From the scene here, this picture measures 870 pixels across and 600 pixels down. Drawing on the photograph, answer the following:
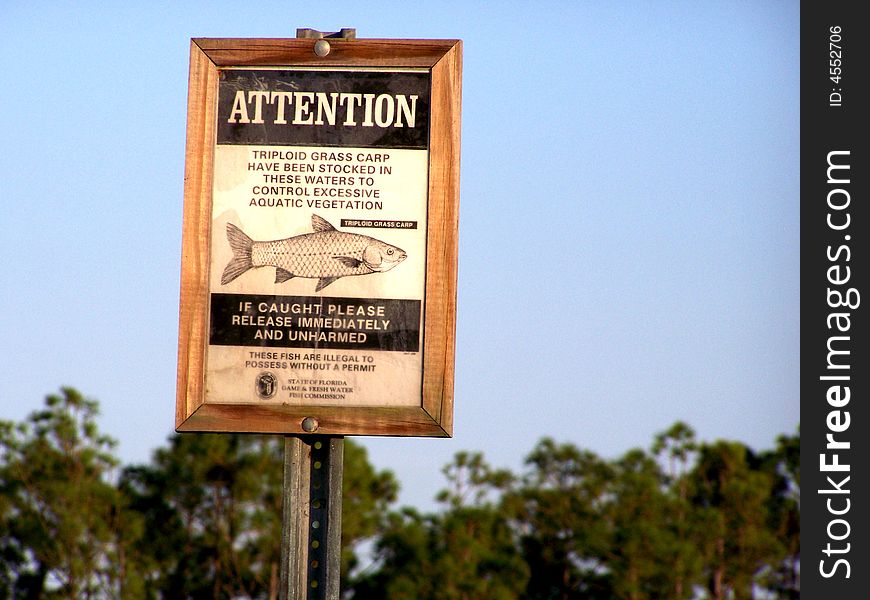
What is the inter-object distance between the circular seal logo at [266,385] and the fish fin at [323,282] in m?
0.31

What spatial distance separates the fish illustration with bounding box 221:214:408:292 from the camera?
423cm

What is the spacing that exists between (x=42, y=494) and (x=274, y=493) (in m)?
5.34

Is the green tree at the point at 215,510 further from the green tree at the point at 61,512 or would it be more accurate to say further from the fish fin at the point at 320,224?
the fish fin at the point at 320,224

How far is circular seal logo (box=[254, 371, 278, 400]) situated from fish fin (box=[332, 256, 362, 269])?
418 millimetres

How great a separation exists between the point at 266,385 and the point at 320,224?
534mm

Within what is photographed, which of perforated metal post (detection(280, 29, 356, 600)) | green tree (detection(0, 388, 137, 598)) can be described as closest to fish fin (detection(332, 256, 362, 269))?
perforated metal post (detection(280, 29, 356, 600))

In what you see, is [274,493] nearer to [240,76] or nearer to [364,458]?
[364,458]

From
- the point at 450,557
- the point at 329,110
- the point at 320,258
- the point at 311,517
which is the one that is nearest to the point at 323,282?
the point at 320,258

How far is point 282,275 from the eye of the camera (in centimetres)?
427

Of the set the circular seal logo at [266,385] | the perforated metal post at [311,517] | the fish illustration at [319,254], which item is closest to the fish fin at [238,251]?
the fish illustration at [319,254]

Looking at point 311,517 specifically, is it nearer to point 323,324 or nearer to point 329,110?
point 323,324

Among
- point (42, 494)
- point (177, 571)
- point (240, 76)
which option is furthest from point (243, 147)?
point (177, 571)

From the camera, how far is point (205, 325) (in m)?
4.29

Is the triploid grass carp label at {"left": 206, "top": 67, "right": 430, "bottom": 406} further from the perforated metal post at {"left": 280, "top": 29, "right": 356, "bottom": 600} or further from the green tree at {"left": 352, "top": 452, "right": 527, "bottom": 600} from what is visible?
the green tree at {"left": 352, "top": 452, "right": 527, "bottom": 600}
